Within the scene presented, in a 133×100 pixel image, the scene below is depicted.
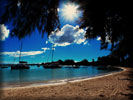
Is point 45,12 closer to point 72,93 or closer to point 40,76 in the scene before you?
point 72,93

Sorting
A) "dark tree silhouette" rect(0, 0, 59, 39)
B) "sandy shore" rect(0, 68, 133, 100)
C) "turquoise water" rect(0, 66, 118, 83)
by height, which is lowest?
→ "turquoise water" rect(0, 66, 118, 83)

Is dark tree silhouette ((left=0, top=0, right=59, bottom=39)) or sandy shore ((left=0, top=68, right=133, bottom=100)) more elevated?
dark tree silhouette ((left=0, top=0, right=59, bottom=39))

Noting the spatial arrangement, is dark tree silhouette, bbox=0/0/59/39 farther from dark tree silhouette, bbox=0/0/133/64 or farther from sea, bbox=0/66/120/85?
sea, bbox=0/66/120/85

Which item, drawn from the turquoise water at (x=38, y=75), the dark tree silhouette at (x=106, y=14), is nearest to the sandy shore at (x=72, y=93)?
the dark tree silhouette at (x=106, y=14)

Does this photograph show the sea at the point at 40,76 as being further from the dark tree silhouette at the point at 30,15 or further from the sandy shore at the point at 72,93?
the dark tree silhouette at the point at 30,15

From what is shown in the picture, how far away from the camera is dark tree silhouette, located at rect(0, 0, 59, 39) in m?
2.01

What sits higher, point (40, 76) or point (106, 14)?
point (106, 14)

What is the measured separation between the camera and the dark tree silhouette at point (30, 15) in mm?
2010

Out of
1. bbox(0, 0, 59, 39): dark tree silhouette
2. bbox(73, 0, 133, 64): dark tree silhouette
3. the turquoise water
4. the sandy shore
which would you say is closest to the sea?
the turquoise water

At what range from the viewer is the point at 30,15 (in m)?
2.12

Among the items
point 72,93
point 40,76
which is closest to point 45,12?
point 72,93

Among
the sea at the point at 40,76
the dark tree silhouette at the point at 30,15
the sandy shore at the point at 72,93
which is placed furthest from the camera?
the sea at the point at 40,76

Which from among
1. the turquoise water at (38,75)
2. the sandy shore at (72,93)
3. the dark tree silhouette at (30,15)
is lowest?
the turquoise water at (38,75)

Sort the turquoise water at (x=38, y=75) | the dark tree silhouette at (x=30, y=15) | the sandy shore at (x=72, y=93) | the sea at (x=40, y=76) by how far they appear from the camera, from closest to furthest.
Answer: the dark tree silhouette at (x=30, y=15)
the sandy shore at (x=72, y=93)
the sea at (x=40, y=76)
the turquoise water at (x=38, y=75)
